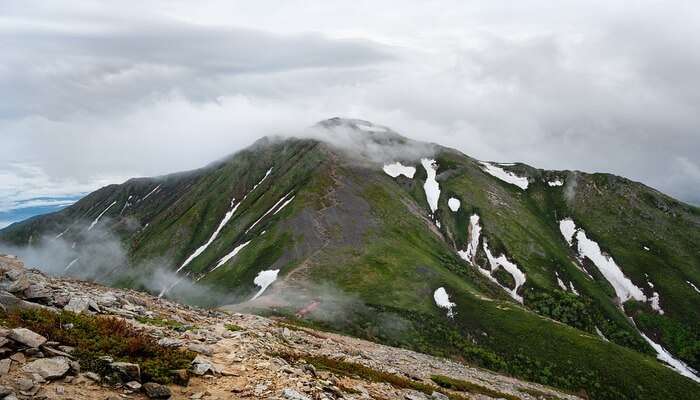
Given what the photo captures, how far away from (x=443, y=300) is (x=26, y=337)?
117 metres

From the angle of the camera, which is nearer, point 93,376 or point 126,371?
point 93,376

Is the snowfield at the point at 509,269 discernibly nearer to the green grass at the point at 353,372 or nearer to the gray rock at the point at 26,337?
the green grass at the point at 353,372

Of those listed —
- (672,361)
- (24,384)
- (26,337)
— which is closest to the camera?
(24,384)

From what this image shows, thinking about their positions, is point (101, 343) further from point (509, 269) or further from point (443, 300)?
point (509, 269)

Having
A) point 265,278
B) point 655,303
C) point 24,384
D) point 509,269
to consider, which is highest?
point 655,303

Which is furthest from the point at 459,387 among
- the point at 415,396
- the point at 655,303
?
the point at 655,303

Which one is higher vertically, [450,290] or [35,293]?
[35,293]

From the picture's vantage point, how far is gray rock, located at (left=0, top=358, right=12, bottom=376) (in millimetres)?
14546

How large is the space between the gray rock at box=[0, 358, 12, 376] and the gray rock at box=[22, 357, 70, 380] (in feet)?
1.48

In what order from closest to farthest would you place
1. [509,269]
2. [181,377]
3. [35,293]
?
1. [181,377]
2. [35,293]
3. [509,269]

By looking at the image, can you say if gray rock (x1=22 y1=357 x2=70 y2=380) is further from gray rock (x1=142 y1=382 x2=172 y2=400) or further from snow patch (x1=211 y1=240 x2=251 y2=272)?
snow patch (x1=211 y1=240 x2=251 y2=272)

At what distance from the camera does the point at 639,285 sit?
190 meters

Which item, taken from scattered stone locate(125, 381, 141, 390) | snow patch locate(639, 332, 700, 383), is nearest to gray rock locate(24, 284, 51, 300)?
scattered stone locate(125, 381, 141, 390)

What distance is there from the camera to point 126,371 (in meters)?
16.4
